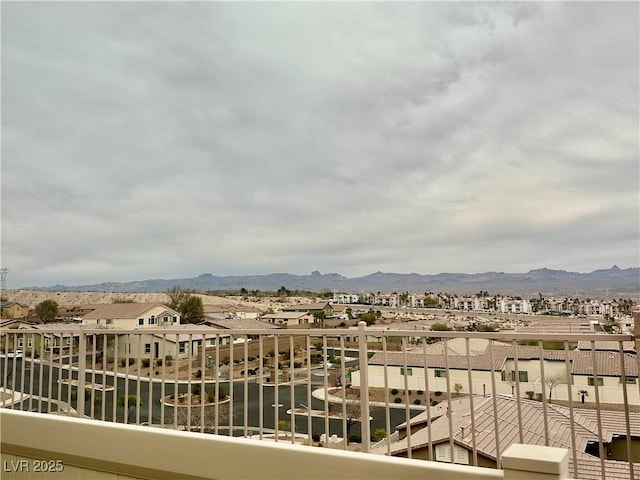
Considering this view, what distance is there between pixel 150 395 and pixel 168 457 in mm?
2015

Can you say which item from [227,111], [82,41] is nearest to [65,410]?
[82,41]

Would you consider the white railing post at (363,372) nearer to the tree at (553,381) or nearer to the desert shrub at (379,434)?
the desert shrub at (379,434)

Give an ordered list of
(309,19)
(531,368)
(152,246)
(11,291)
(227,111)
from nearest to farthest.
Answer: (531,368) → (309,19) → (227,111) → (11,291) → (152,246)

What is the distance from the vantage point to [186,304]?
13258 millimetres

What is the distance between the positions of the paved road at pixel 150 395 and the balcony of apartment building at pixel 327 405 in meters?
0.02

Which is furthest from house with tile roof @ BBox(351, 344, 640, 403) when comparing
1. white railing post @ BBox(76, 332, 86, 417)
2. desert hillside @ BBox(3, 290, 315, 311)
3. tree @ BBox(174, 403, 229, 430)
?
desert hillside @ BBox(3, 290, 315, 311)

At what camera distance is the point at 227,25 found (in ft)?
24.5

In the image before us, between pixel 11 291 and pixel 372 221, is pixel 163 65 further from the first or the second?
pixel 372 221

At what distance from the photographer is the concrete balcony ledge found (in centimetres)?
96

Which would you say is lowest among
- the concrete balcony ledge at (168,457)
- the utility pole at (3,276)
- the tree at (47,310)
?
the tree at (47,310)

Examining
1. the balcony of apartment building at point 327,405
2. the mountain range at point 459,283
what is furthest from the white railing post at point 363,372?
the mountain range at point 459,283

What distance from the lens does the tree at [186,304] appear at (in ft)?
39.5

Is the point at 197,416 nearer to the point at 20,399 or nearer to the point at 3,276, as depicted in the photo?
the point at 20,399

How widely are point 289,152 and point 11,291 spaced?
9.76 metres
